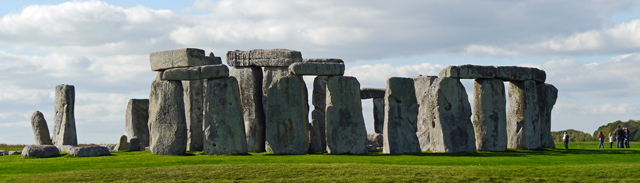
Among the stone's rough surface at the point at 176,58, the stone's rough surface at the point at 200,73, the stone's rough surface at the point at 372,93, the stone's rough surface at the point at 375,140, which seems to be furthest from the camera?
the stone's rough surface at the point at 372,93

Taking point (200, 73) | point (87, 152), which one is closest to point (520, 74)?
point (200, 73)

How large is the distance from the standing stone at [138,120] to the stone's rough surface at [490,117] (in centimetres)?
1332

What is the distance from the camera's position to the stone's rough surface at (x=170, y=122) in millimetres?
22125

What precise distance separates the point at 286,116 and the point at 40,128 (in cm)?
1098

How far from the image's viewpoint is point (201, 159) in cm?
2002

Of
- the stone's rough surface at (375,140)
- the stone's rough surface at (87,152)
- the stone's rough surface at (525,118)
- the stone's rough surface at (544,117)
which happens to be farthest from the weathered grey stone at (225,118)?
the stone's rough surface at (544,117)

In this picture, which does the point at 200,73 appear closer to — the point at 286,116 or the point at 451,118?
the point at 286,116

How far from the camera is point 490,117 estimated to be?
24.7m

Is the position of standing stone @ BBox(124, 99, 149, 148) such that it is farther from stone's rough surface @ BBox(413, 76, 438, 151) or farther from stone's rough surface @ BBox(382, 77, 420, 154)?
stone's rough surface @ BBox(382, 77, 420, 154)

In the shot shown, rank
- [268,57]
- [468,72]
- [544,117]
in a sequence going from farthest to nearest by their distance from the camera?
[544,117] < [268,57] < [468,72]

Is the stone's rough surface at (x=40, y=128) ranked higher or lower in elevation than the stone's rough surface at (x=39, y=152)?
higher

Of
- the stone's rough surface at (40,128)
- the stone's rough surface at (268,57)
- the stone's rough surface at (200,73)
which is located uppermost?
the stone's rough surface at (268,57)

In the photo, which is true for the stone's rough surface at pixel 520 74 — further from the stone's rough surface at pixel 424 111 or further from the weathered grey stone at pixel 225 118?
the weathered grey stone at pixel 225 118

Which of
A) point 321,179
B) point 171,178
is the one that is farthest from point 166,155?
point 321,179
